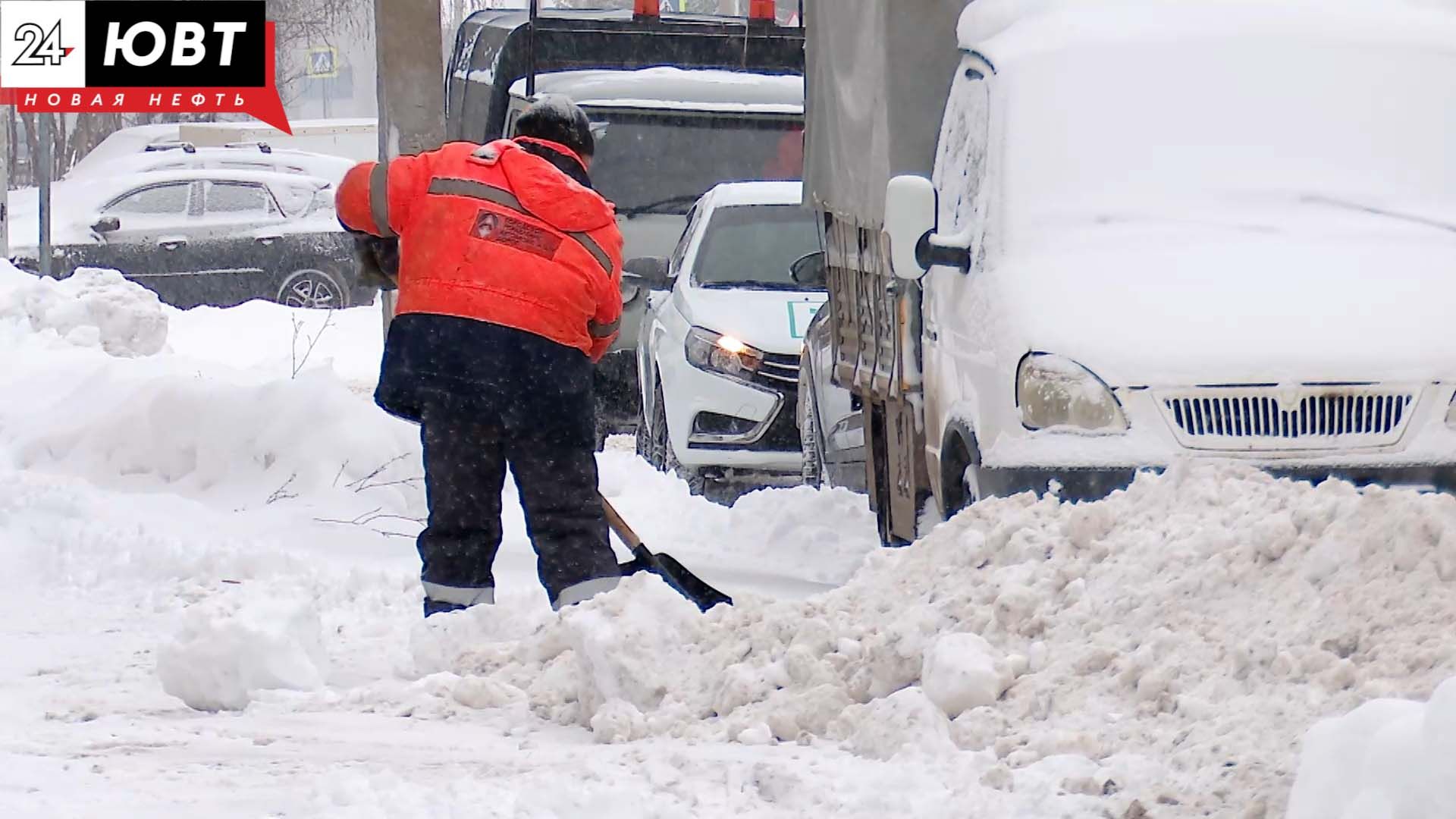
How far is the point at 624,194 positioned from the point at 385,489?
4293 millimetres

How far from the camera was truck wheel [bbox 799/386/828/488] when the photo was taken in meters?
9.03

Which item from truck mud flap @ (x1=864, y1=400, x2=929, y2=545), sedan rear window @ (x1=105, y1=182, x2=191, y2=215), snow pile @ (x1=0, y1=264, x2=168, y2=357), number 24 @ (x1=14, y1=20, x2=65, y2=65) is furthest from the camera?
number 24 @ (x1=14, y1=20, x2=65, y2=65)

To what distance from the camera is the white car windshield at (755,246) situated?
1015 cm

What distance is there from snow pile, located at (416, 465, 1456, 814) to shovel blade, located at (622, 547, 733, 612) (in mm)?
986

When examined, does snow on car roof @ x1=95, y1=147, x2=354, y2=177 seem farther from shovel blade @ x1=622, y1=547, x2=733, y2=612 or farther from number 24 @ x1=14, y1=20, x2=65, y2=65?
shovel blade @ x1=622, y1=547, x2=733, y2=612

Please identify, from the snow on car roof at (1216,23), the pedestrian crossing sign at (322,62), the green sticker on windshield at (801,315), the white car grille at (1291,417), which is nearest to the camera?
the white car grille at (1291,417)

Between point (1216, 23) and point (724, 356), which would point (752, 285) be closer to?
point (724, 356)

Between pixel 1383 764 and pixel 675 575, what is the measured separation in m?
3.46

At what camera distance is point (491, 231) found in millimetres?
5770

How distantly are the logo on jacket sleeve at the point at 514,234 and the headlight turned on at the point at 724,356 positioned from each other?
3.70 meters

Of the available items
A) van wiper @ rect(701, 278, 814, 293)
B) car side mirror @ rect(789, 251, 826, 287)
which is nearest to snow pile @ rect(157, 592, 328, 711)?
car side mirror @ rect(789, 251, 826, 287)

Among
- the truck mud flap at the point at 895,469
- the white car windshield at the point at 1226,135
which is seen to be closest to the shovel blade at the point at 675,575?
the truck mud flap at the point at 895,469

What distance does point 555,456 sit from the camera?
5918 millimetres

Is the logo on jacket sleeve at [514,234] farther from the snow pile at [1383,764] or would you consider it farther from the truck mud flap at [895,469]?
the snow pile at [1383,764]
